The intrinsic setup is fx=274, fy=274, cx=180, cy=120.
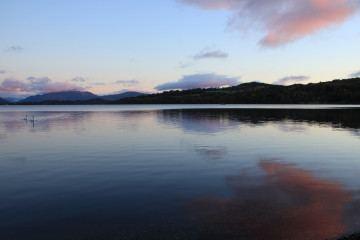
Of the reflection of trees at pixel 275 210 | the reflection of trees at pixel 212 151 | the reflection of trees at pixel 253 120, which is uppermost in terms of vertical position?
the reflection of trees at pixel 253 120

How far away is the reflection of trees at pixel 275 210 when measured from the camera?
1083cm

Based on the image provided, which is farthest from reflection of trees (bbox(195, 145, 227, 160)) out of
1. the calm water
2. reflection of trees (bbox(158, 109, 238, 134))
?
reflection of trees (bbox(158, 109, 238, 134))

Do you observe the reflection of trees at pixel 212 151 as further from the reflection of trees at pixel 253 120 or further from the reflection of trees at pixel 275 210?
the reflection of trees at pixel 253 120

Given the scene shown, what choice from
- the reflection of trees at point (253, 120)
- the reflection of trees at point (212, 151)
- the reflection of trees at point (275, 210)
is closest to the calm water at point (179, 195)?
the reflection of trees at point (275, 210)

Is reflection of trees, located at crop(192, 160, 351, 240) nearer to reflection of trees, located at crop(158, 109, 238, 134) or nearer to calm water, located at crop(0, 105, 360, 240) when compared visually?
calm water, located at crop(0, 105, 360, 240)

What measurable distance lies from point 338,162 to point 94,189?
20.9 metres

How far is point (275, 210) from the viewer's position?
42.6 ft

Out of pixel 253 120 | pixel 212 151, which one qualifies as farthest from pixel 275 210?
pixel 253 120

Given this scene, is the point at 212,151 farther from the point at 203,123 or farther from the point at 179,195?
the point at 203,123

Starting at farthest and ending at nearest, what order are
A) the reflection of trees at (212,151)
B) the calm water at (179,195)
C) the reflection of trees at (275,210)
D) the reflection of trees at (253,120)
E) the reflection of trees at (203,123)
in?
1. the reflection of trees at (253,120)
2. the reflection of trees at (203,123)
3. the reflection of trees at (212,151)
4. the calm water at (179,195)
5. the reflection of trees at (275,210)

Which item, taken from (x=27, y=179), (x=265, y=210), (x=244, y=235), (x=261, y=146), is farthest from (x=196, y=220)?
(x=261, y=146)

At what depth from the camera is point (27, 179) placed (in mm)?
18984

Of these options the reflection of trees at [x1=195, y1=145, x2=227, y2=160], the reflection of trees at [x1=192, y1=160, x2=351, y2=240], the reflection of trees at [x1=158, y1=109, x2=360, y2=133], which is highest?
the reflection of trees at [x1=158, y1=109, x2=360, y2=133]

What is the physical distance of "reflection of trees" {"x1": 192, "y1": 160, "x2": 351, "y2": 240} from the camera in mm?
10828
